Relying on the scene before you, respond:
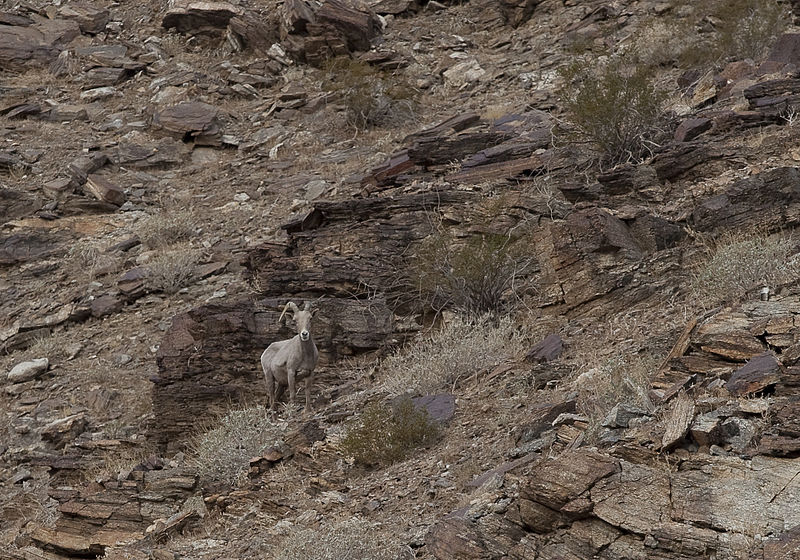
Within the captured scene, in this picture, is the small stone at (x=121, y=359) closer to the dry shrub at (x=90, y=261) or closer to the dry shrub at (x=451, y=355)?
the dry shrub at (x=90, y=261)

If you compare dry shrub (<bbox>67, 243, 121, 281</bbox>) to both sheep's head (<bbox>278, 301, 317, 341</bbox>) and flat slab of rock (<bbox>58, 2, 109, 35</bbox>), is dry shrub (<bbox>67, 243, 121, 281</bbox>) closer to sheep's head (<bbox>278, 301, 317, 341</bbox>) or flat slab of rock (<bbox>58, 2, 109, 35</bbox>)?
sheep's head (<bbox>278, 301, 317, 341</bbox>)

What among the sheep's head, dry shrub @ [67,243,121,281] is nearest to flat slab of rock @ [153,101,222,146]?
dry shrub @ [67,243,121,281]

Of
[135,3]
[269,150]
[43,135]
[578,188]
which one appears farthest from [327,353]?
[135,3]

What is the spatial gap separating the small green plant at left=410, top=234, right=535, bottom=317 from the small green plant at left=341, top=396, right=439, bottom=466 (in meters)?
3.33

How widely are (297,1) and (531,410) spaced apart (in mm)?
18651

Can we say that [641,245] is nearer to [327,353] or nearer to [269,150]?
[327,353]

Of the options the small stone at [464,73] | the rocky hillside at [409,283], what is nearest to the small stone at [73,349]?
the rocky hillside at [409,283]

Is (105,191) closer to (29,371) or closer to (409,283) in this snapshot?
(29,371)

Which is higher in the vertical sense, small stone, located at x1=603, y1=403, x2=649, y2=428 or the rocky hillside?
small stone, located at x1=603, y1=403, x2=649, y2=428

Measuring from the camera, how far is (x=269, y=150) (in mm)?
21375

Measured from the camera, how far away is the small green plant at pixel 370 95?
21.5 metres

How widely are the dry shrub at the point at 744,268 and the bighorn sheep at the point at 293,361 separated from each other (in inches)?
186

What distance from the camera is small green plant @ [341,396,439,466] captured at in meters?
8.96

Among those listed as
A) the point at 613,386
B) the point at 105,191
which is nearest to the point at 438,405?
the point at 613,386
